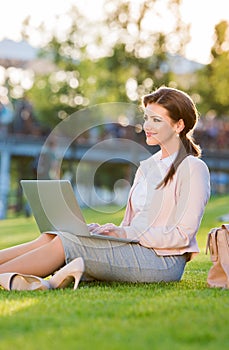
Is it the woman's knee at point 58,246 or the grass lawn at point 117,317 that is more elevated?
the woman's knee at point 58,246

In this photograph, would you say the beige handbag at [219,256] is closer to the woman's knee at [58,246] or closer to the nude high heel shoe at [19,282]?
the woman's knee at [58,246]

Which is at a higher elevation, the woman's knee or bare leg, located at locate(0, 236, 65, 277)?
the woman's knee

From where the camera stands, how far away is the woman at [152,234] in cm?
567

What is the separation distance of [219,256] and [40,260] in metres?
1.17

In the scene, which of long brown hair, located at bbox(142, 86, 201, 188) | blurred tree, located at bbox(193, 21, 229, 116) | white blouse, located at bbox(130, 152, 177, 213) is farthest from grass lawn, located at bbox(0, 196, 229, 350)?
blurred tree, located at bbox(193, 21, 229, 116)

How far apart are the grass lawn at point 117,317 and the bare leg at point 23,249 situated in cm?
34

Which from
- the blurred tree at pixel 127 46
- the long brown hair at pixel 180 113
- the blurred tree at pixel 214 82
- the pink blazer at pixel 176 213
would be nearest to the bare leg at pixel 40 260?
the pink blazer at pixel 176 213

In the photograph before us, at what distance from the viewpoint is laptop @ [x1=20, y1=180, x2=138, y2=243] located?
18.5ft

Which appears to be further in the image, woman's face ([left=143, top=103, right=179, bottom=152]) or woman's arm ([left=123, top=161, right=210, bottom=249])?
woman's face ([left=143, top=103, right=179, bottom=152])

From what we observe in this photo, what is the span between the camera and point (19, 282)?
5566 millimetres

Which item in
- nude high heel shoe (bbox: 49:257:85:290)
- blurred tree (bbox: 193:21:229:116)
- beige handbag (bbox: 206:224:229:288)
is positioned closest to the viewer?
nude high heel shoe (bbox: 49:257:85:290)

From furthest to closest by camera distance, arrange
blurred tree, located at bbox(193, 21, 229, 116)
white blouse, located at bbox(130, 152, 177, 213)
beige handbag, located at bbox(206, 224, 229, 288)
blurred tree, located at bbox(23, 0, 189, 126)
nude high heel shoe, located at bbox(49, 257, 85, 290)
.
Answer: blurred tree, located at bbox(193, 21, 229, 116) → blurred tree, located at bbox(23, 0, 189, 126) → white blouse, located at bbox(130, 152, 177, 213) → beige handbag, located at bbox(206, 224, 229, 288) → nude high heel shoe, located at bbox(49, 257, 85, 290)

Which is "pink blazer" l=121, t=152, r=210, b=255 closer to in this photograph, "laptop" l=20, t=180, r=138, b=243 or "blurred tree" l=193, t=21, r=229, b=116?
"laptop" l=20, t=180, r=138, b=243

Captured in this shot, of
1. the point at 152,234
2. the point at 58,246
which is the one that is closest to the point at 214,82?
the point at 152,234
